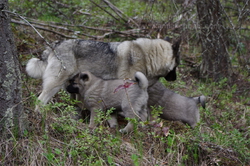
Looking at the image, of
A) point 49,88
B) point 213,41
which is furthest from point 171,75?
point 49,88

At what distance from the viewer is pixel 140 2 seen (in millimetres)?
11664

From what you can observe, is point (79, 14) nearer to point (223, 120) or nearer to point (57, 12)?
point (57, 12)

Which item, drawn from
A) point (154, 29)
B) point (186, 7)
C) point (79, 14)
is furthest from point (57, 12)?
point (186, 7)

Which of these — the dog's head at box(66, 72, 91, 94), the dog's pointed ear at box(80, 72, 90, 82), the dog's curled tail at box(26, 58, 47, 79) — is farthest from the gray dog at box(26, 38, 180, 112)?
the dog's pointed ear at box(80, 72, 90, 82)

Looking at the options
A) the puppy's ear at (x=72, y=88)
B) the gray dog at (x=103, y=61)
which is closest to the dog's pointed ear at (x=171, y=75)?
the gray dog at (x=103, y=61)

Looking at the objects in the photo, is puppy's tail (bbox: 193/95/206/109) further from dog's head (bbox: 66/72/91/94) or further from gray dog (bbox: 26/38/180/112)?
dog's head (bbox: 66/72/91/94)

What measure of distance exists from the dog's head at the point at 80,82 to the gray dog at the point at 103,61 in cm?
16

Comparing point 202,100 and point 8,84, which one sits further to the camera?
point 202,100

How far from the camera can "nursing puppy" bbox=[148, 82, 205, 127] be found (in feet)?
15.5

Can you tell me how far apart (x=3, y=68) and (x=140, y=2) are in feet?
31.2

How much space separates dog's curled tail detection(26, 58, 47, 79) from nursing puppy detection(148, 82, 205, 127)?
6.41ft

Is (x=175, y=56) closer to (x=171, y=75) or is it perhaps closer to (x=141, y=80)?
(x=171, y=75)

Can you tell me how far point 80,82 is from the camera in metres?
4.88

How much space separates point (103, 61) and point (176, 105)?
61.0 inches
